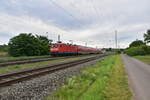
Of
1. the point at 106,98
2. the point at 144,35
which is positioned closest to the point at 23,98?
the point at 106,98

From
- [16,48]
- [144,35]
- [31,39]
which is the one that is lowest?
[16,48]

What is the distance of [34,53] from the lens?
128 feet

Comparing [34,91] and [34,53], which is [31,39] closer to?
[34,53]

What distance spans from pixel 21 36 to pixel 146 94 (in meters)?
36.7

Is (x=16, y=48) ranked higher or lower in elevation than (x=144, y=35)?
lower

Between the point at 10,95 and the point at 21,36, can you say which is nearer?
the point at 10,95

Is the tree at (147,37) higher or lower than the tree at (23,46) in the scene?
higher

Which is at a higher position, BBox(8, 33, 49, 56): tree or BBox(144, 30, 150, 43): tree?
BBox(144, 30, 150, 43): tree

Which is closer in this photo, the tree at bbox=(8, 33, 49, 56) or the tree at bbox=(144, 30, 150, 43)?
the tree at bbox=(8, 33, 49, 56)

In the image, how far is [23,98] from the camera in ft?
16.1

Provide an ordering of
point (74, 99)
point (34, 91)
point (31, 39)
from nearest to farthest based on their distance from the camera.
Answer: point (74, 99), point (34, 91), point (31, 39)

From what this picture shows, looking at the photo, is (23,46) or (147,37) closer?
(23,46)

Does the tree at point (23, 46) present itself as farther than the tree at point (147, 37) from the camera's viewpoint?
No

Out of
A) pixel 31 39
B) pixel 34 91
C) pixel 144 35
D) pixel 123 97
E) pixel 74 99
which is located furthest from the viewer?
pixel 144 35
